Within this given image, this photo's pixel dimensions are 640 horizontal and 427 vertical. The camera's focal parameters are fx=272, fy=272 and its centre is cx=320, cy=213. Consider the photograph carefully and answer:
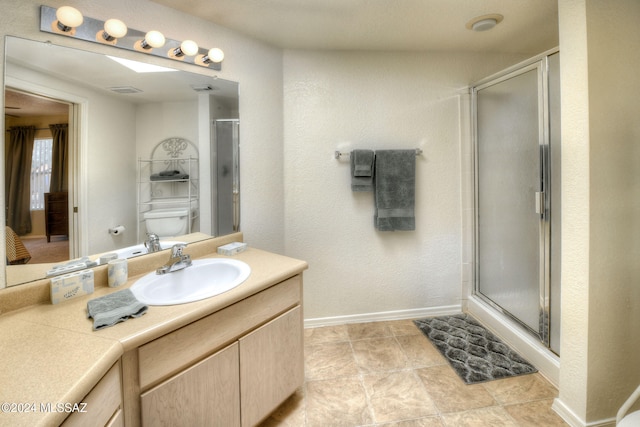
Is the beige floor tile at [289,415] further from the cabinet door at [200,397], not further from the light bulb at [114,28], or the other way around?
the light bulb at [114,28]

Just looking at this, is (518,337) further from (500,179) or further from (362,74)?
(362,74)

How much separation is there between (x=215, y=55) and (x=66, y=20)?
628mm

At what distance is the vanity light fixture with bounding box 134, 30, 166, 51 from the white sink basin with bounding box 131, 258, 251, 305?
1.09 m

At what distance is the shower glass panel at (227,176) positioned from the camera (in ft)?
5.37

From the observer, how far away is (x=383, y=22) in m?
1.67

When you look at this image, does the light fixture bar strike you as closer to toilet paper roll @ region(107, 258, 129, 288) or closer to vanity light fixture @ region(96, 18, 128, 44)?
vanity light fixture @ region(96, 18, 128, 44)

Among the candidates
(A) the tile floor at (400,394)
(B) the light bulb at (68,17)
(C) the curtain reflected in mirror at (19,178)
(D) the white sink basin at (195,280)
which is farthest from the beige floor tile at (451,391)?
(B) the light bulb at (68,17)

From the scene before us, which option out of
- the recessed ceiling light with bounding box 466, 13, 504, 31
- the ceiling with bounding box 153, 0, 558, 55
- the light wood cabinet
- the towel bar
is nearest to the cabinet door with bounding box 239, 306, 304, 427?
the light wood cabinet

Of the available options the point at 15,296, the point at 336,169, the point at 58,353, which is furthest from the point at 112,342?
the point at 336,169

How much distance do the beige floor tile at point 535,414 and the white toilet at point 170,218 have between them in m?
1.93

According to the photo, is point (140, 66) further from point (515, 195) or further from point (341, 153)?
point (515, 195)

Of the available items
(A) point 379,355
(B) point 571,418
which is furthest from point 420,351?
(B) point 571,418

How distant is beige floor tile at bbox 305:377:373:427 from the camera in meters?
1.32

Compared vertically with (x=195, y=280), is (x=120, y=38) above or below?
above
